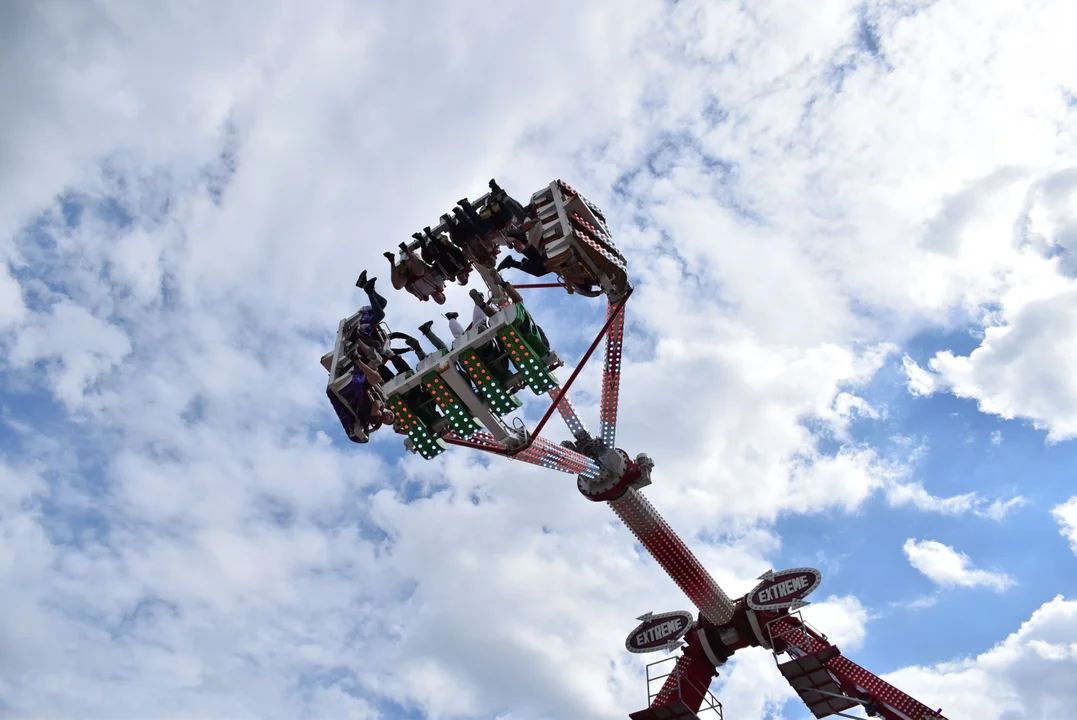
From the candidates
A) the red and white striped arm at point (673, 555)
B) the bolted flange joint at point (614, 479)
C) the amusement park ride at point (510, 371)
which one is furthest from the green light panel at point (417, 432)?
the red and white striped arm at point (673, 555)

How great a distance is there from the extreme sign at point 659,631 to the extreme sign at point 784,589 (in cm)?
230

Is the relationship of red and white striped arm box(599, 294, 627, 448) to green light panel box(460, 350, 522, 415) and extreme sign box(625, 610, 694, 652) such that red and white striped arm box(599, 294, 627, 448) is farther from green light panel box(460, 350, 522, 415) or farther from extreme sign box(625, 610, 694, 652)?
extreme sign box(625, 610, 694, 652)

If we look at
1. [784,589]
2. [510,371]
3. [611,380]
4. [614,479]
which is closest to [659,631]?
[784,589]

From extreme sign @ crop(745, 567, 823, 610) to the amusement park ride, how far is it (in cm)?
227

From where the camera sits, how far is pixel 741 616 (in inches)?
1047

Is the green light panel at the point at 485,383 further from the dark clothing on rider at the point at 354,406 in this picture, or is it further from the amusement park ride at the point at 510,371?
the dark clothing on rider at the point at 354,406

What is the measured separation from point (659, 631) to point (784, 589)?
436 centimetres

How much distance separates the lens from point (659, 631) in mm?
Answer: 27500

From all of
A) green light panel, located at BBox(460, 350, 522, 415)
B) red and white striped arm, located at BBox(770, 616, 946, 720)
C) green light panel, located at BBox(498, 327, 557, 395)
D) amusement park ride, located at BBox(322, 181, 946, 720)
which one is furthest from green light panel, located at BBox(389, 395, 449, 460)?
red and white striped arm, located at BBox(770, 616, 946, 720)

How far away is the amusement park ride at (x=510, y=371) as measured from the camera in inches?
698

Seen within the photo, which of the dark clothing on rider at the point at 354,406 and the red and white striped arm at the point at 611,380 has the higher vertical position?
the red and white striped arm at the point at 611,380

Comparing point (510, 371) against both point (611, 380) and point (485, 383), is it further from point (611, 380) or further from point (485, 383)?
point (611, 380)

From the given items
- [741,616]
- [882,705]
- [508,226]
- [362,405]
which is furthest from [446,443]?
[882,705]

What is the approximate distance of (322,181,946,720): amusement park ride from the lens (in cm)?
1773
